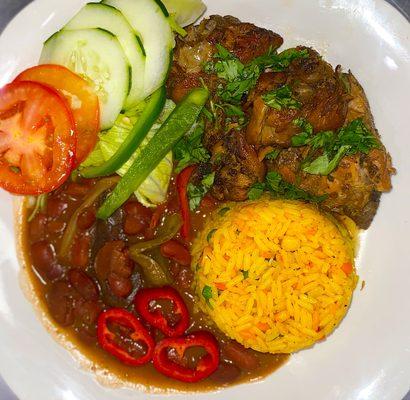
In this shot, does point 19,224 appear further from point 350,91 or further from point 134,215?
point 350,91

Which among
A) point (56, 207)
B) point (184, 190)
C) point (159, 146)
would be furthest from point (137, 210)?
point (56, 207)

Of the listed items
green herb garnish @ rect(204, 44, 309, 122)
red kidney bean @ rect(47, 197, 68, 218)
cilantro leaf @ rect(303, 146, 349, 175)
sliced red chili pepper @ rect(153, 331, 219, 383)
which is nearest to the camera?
cilantro leaf @ rect(303, 146, 349, 175)

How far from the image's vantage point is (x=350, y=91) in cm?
411

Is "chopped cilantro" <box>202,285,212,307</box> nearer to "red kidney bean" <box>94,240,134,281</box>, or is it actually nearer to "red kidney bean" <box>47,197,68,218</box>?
"red kidney bean" <box>94,240,134,281</box>

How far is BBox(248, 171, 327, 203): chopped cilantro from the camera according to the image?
4.14 m

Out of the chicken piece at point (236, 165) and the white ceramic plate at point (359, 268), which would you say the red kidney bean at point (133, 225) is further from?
the white ceramic plate at point (359, 268)

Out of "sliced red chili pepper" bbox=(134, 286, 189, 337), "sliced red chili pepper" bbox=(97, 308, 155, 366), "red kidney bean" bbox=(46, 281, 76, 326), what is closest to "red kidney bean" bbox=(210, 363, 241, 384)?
"sliced red chili pepper" bbox=(134, 286, 189, 337)

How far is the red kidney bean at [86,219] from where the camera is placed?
442cm

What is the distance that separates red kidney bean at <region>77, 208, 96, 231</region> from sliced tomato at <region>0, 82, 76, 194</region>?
466mm

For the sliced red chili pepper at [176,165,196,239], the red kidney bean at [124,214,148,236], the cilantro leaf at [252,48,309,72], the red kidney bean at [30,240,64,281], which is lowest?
the red kidney bean at [30,240,64,281]

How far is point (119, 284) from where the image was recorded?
4.32 metres

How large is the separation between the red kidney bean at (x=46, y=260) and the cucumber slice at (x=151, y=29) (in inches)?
63.0

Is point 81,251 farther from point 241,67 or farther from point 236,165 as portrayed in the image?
point 241,67

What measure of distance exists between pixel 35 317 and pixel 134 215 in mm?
1256
